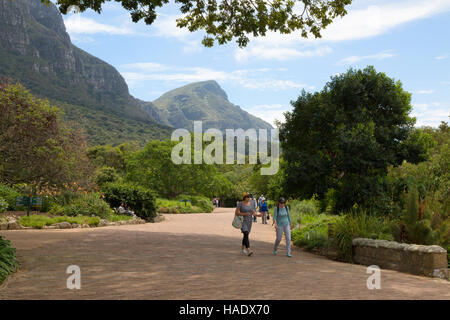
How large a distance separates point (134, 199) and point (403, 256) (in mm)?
15282

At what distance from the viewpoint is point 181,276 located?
6.71 m

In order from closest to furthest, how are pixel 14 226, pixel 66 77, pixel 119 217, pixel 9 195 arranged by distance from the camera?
pixel 14 226 → pixel 9 195 → pixel 119 217 → pixel 66 77

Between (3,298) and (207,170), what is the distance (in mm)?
39062

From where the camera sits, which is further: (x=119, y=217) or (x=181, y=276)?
(x=119, y=217)

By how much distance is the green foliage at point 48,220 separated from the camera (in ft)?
46.1

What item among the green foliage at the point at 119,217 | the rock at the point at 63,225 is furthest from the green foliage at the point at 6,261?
the green foliage at the point at 119,217

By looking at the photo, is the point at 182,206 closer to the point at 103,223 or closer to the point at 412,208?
the point at 103,223

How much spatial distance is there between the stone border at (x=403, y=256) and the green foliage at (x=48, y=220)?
1097 cm

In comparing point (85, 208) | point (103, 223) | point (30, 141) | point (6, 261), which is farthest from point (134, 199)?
point (6, 261)

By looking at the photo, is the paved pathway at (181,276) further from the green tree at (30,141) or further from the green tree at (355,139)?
the green tree at (30,141)

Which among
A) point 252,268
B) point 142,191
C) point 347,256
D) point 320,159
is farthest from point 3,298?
point 142,191

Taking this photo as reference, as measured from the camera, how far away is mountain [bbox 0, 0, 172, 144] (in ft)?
322

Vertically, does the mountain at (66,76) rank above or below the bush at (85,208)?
above
